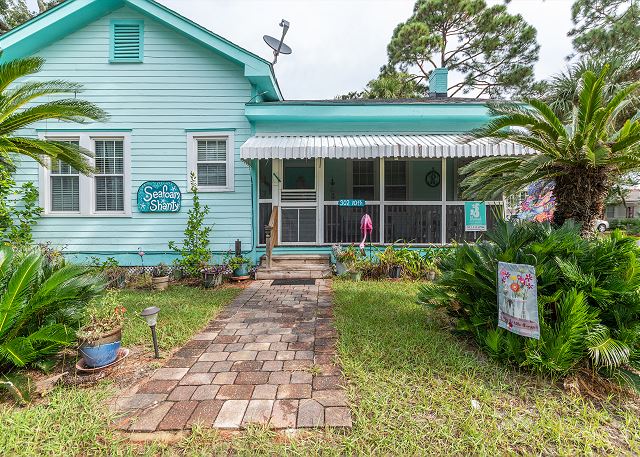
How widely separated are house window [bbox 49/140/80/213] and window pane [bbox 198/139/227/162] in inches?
130

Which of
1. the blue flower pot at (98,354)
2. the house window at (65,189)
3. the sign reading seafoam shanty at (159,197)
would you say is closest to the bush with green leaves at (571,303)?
the blue flower pot at (98,354)

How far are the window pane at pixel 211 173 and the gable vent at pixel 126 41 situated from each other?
3.35 meters

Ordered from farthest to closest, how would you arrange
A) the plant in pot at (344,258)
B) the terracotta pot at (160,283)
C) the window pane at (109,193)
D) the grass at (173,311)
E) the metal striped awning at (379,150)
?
the window pane at (109,193) < the plant in pot at (344,258) < the metal striped awning at (379,150) < the terracotta pot at (160,283) < the grass at (173,311)

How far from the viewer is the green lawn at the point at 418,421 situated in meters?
2.20

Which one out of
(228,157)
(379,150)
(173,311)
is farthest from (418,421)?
(228,157)

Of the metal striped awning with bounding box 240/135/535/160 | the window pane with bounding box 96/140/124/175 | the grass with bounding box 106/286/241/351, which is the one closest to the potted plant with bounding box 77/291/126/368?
the grass with bounding box 106/286/241/351

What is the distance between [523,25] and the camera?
721 inches

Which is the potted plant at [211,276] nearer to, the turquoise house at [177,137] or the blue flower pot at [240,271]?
the blue flower pot at [240,271]

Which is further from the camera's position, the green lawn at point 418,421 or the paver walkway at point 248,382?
the paver walkway at point 248,382

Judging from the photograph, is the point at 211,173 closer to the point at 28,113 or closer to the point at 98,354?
the point at 28,113

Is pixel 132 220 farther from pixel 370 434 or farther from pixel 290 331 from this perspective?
pixel 370 434

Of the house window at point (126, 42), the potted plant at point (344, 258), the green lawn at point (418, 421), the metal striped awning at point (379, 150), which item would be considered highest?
the house window at point (126, 42)

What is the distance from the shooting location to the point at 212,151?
A: 8.45 m

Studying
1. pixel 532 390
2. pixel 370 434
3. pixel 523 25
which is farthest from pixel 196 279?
pixel 523 25
